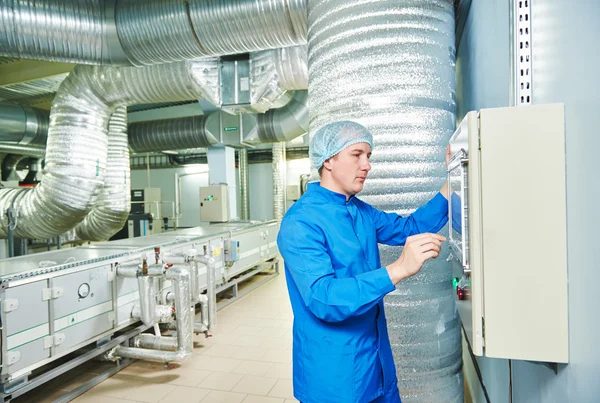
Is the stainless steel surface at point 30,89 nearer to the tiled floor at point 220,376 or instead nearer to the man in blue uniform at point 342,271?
the tiled floor at point 220,376

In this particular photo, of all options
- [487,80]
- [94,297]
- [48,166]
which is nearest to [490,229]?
[487,80]

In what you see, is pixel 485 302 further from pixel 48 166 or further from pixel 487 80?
pixel 48 166

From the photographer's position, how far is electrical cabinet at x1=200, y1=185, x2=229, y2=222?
522 centimetres

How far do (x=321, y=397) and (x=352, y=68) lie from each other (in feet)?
3.63

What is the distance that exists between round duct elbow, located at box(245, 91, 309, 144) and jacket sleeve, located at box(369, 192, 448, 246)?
3.84 meters

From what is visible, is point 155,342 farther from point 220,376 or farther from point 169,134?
point 169,134

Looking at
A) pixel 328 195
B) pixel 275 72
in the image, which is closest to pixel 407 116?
pixel 328 195

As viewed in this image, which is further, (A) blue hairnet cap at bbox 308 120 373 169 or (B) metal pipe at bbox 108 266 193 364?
(B) metal pipe at bbox 108 266 193 364

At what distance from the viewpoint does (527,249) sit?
825 mm

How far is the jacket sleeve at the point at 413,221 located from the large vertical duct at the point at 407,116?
0.08 metres

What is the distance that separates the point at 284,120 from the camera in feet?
16.6

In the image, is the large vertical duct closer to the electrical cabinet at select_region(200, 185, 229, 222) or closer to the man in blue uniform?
the man in blue uniform

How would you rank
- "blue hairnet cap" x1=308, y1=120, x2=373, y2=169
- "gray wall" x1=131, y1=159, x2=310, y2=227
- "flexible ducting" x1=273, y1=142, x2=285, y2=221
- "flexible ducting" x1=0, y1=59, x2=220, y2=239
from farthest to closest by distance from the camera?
"gray wall" x1=131, y1=159, x2=310, y2=227
"flexible ducting" x1=273, y1=142, x2=285, y2=221
"flexible ducting" x1=0, y1=59, x2=220, y2=239
"blue hairnet cap" x1=308, y1=120, x2=373, y2=169

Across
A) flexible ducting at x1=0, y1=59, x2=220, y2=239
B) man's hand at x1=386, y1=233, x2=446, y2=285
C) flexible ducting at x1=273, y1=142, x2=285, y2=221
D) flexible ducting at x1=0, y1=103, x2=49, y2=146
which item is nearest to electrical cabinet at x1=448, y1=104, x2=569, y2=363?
man's hand at x1=386, y1=233, x2=446, y2=285
